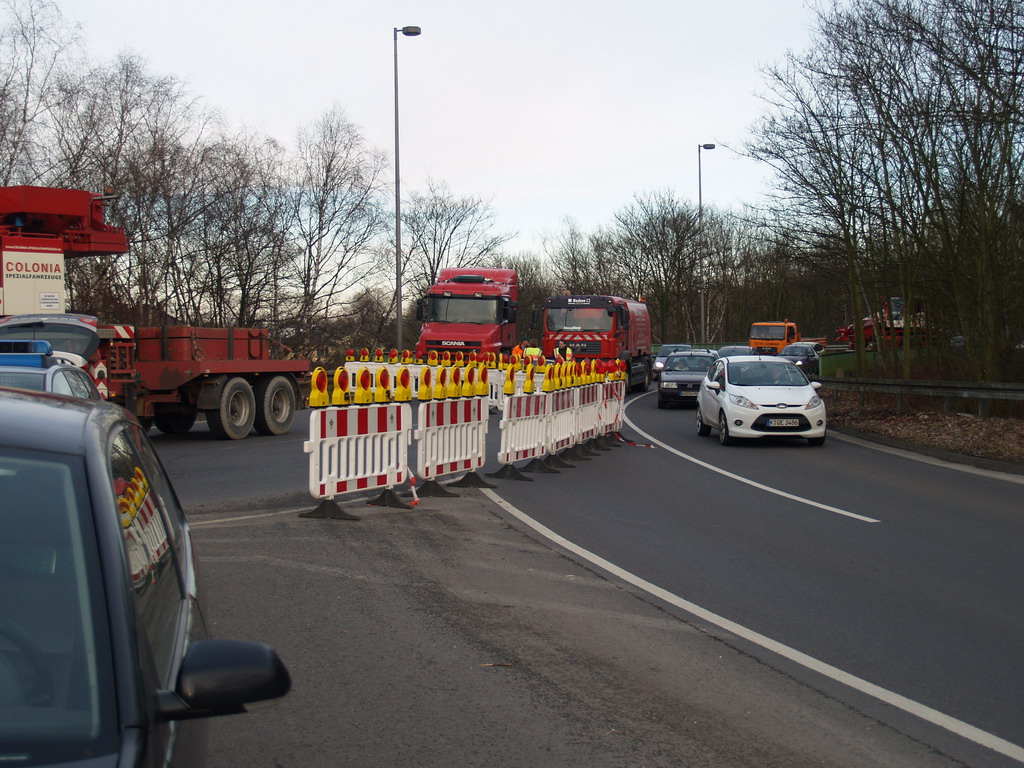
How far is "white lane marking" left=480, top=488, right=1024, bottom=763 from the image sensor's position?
183 inches

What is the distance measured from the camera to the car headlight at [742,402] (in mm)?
19594

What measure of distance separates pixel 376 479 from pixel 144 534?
8324 millimetres

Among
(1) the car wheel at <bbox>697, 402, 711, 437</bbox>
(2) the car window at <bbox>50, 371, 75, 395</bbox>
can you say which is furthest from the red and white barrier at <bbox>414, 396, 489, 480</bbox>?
(1) the car wheel at <bbox>697, 402, 711, 437</bbox>

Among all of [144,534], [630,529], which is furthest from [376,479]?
[144,534]

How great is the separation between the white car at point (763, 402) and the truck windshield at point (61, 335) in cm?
1101

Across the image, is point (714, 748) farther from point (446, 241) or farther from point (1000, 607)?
point (446, 241)

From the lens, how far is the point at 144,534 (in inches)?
114

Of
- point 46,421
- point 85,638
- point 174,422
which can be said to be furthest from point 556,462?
point 85,638

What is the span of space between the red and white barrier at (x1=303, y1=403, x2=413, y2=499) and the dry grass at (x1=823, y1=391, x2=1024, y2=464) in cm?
994

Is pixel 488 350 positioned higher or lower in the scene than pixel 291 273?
lower

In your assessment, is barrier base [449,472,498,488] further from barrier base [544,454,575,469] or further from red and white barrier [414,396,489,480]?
barrier base [544,454,575,469]

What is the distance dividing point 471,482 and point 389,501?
202 cm

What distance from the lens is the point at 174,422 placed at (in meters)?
20.0

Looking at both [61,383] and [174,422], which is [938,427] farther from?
[61,383]
